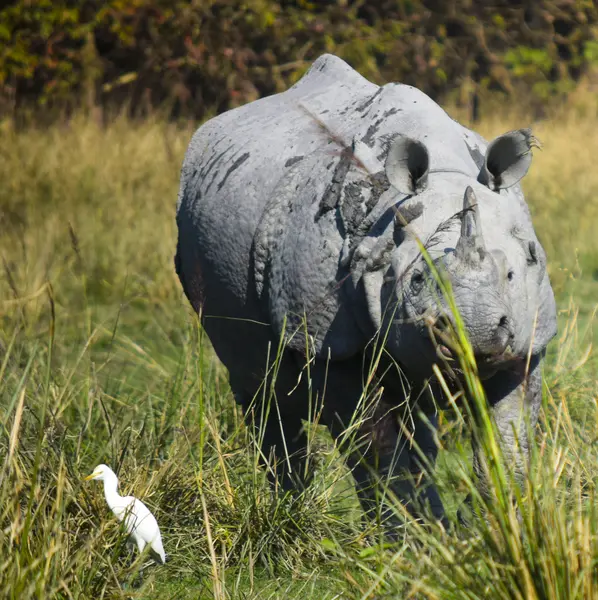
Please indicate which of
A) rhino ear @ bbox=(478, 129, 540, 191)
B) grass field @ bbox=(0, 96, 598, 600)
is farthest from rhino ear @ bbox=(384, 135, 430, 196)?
grass field @ bbox=(0, 96, 598, 600)

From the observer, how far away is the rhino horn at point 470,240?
2.95 meters

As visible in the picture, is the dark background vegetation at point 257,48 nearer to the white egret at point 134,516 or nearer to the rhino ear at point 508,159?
the rhino ear at point 508,159

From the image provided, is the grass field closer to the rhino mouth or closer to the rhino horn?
the rhino mouth

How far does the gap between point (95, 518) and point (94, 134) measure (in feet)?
22.0

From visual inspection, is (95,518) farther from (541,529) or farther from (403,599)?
(541,529)

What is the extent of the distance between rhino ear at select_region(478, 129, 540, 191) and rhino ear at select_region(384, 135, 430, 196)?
6.9 inches

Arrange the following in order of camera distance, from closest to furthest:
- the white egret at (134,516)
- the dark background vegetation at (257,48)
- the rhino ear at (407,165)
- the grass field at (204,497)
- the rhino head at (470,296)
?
the grass field at (204,497) → the rhino head at (470,296) → the white egret at (134,516) → the rhino ear at (407,165) → the dark background vegetation at (257,48)

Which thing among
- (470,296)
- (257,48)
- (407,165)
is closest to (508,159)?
(407,165)

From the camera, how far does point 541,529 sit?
2.45 meters

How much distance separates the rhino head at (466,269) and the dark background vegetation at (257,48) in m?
7.48

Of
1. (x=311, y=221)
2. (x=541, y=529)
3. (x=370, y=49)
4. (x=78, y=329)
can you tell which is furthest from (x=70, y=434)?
(x=370, y=49)

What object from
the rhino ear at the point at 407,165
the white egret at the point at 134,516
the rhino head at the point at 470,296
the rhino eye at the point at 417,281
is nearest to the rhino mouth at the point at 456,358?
the rhino head at the point at 470,296

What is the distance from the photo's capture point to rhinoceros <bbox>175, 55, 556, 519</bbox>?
10.0 feet

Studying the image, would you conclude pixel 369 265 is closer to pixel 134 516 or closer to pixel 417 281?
pixel 417 281
